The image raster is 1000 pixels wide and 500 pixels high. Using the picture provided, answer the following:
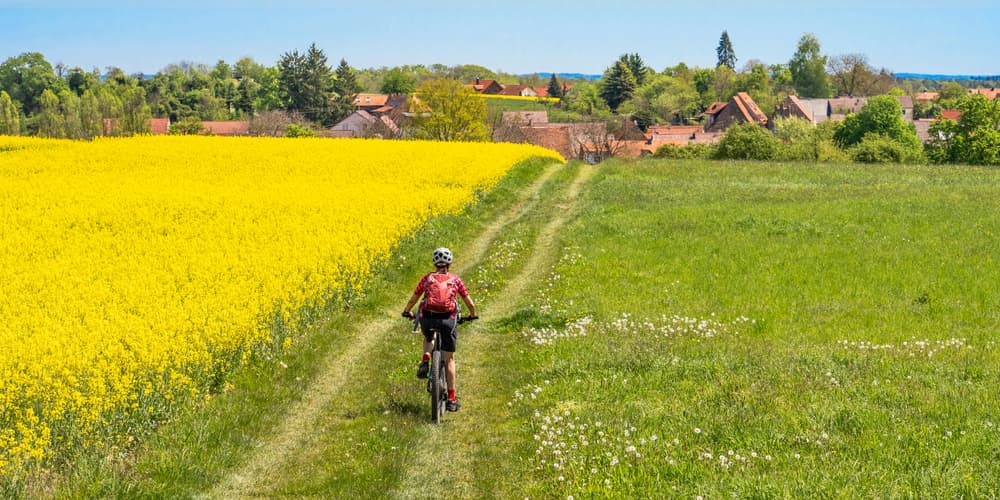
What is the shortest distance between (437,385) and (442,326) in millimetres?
869

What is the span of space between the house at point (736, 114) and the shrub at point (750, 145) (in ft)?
302

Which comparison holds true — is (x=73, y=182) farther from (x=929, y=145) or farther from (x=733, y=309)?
(x=929, y=145)

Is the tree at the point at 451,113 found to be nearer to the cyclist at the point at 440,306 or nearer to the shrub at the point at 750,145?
the shrub at the point at 750,145

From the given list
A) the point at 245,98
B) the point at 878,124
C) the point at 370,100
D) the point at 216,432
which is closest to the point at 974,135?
the point at 878,124

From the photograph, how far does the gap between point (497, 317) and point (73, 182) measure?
24995 millimetres

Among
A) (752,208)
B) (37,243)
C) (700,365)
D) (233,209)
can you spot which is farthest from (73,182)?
(700,365)

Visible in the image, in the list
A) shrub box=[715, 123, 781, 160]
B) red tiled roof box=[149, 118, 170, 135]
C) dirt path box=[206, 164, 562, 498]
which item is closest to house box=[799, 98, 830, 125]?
shrub box=[715, 123, 781, 160]

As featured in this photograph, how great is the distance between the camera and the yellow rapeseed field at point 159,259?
11.9 metres

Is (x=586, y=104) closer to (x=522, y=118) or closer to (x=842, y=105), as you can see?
(x=842, y=105)

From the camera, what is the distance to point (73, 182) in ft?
116

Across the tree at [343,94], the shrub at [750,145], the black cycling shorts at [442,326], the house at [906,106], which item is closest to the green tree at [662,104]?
the house at [906,106]

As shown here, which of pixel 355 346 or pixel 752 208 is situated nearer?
pixel 355 346

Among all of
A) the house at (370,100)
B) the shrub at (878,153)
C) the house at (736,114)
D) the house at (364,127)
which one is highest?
the house at (370,100)

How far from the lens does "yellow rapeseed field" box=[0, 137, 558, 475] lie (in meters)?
11.9
